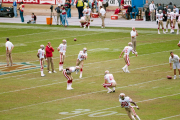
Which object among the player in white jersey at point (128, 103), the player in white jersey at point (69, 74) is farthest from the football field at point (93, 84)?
the player in white jersey at point (128, 103)

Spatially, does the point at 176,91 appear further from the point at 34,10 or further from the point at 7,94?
the point at 34,10

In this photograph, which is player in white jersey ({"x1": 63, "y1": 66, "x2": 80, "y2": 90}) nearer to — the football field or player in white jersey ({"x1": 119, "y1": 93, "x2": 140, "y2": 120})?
the football field

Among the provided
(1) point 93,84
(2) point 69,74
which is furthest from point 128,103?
(1) point 93,84

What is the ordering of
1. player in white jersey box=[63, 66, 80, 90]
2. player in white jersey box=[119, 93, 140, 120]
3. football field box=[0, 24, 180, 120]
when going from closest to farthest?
player in white jersey box=[119, 93, 140, 120] → football field box=[0, 24, 180, 120] → player in white jersey box=[63, 66, 80, 90]

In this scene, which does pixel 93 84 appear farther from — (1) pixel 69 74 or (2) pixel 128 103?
(2) pixel 128 103

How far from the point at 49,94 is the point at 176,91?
6.85 metres

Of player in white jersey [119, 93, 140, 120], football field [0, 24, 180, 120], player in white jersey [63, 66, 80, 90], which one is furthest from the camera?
player in white jersey [63, 66, 80, 90]

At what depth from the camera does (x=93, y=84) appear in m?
25.6

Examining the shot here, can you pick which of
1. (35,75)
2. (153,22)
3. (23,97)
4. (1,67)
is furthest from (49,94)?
(153,22)

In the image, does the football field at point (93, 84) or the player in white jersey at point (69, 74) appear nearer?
the football field at point (93, 84)

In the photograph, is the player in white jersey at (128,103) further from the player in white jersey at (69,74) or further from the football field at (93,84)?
the player in white jersey at (69,74)

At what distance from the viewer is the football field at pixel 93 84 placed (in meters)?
19.9

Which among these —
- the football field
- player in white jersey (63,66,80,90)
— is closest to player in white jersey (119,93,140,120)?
the football field

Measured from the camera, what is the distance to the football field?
1989 centimetres
